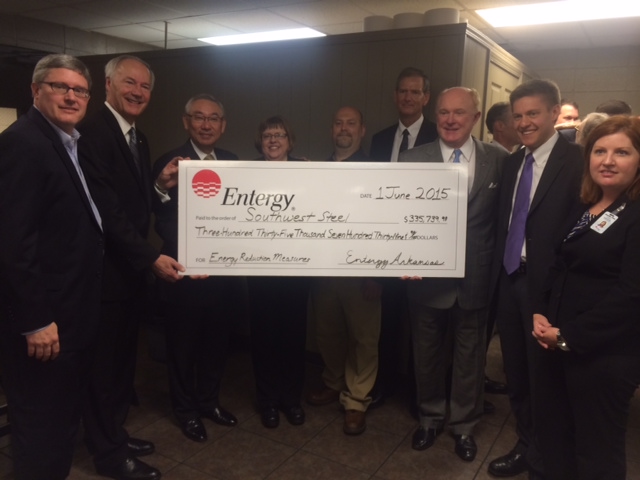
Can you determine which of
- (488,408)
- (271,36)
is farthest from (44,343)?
(271,36)

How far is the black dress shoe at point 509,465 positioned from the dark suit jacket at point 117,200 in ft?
5.31

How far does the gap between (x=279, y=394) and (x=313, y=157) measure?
1433 millimetres

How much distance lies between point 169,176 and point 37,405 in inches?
37.4

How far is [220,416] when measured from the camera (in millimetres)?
2320

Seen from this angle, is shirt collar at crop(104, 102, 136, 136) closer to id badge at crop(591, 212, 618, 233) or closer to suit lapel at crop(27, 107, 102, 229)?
suit lapel at crop(27, 107, 102, 229)

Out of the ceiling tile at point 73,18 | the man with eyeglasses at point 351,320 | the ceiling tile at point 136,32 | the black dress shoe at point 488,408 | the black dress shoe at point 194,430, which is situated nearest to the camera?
the black dress shoe at point 194,430

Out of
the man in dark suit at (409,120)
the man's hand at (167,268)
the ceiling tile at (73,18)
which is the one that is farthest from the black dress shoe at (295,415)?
the ceiling tile at (73,18)

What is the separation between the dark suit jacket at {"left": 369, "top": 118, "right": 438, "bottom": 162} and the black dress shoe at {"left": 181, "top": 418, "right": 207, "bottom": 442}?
5.09ft

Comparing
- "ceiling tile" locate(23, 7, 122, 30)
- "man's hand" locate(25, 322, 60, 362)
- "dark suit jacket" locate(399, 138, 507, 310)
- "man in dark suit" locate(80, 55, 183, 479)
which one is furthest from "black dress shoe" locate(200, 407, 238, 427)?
"ceiling tile" locate(23, 7, 122, 30)

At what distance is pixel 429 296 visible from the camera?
204 cm

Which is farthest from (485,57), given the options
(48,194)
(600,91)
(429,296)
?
(600,91)

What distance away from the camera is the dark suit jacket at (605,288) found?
139cm

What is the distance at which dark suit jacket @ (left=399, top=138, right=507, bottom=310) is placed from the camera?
196 centimetres

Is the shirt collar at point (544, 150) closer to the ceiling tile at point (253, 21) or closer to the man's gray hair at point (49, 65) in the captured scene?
the man's gray hair at point (49, 65)
